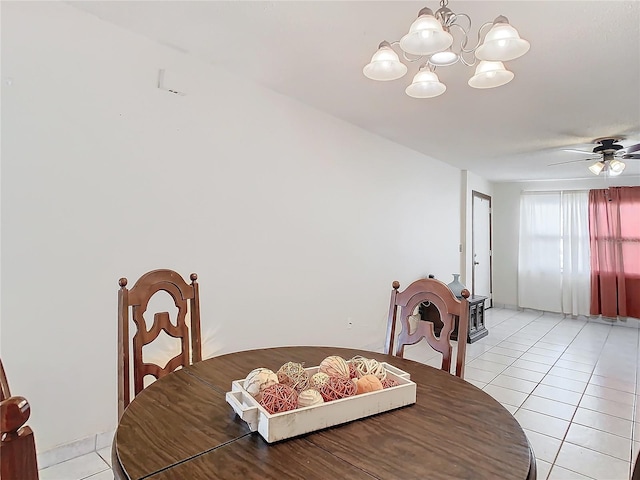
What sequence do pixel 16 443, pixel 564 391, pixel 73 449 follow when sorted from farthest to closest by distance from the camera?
1. pixel 564 391
2. pixel 73 449
3. pixel 16 443

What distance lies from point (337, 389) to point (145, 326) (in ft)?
2.91

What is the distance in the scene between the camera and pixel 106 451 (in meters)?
2.02

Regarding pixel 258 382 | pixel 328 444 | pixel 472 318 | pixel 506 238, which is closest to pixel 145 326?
pixel 258 382

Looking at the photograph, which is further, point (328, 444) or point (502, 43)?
point (502, 43)

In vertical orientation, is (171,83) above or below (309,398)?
above

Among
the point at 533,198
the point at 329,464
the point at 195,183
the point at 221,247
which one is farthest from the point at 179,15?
the point at 533,198

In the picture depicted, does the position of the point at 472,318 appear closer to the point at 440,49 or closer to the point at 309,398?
the point at 440,49

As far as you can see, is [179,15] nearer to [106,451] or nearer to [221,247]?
[221,247]

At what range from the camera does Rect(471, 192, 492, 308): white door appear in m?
6.32

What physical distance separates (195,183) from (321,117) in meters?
1.43

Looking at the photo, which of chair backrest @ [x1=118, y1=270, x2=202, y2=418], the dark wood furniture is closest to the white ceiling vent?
chair backrest @ [x1=118, y1=270, x2=202, y2=418]

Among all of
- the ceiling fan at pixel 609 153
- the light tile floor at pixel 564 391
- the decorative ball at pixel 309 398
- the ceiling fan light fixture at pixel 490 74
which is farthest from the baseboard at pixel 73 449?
the ceiling fan at pixel 609 153

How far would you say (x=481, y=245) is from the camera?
6.66 metres

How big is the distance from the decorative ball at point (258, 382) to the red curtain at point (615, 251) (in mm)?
6694
